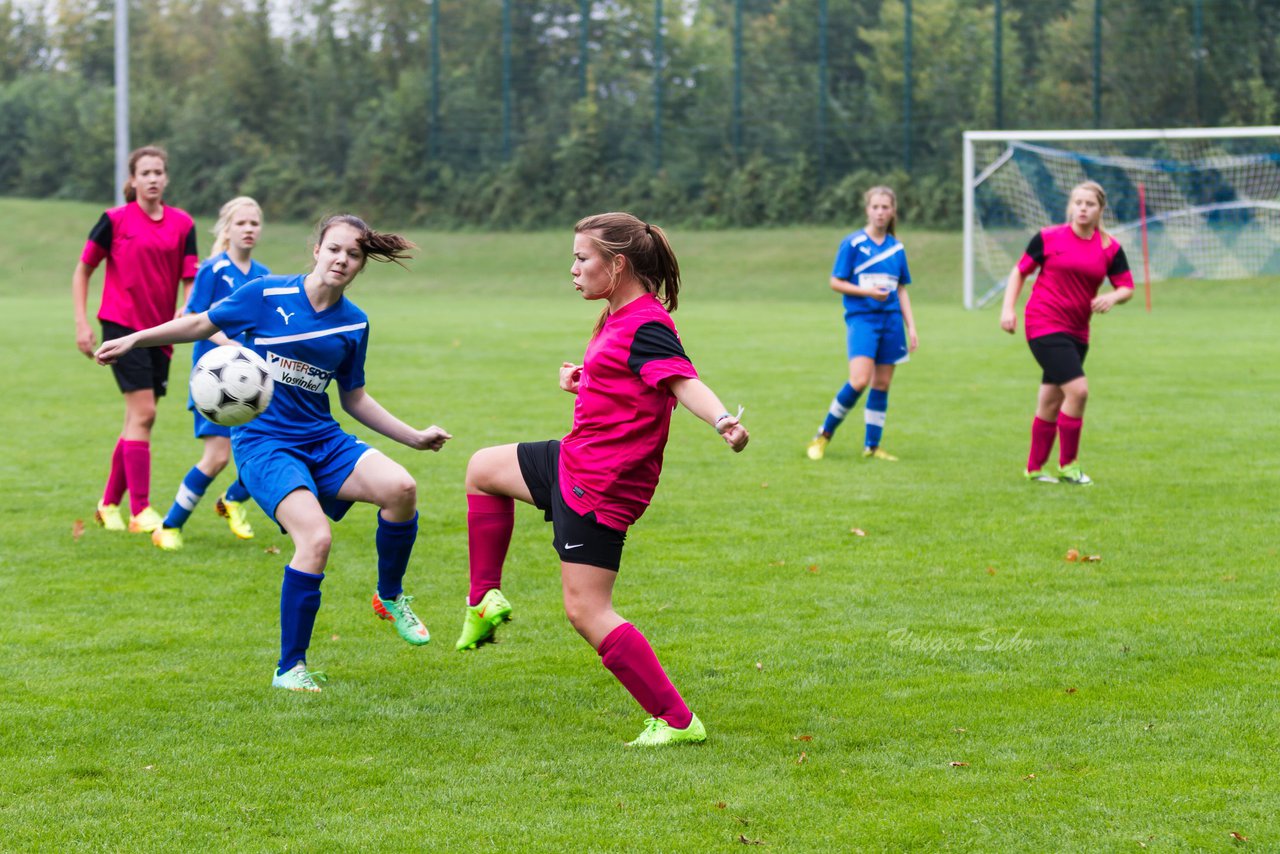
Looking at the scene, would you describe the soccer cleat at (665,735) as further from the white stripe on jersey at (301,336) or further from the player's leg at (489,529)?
the white stripe on jersey at (301,336)

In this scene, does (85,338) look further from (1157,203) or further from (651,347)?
(1157,203)

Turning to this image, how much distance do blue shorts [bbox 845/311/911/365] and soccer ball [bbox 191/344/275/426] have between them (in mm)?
6356

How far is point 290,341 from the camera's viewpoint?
5.43m

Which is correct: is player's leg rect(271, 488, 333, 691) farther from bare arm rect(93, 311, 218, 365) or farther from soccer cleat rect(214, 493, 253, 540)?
soccer cleat rect(214, 493, 253, 540)

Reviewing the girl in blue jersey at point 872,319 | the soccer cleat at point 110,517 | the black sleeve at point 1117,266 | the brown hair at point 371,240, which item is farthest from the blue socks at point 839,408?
the brown hair at point 371,240

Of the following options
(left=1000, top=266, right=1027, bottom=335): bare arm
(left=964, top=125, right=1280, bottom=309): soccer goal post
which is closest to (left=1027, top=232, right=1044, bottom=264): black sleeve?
(left=1000, top=266, right=1027, bottom=335): bare arm

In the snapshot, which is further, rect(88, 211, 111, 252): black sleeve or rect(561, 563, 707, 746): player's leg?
rect(88, 211, 111, 252): black sleeve

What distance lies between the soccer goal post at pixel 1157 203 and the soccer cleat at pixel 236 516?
21.7 m

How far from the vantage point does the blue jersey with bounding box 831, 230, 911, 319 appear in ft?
35.5

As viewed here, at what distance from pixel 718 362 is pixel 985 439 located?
6.23 metres

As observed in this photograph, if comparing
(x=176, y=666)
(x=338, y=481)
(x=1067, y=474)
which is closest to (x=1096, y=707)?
(x=338, y=481)

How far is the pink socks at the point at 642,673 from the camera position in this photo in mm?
4531

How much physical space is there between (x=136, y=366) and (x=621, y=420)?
4.50 meters

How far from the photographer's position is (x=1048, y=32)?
37469 millimetres
